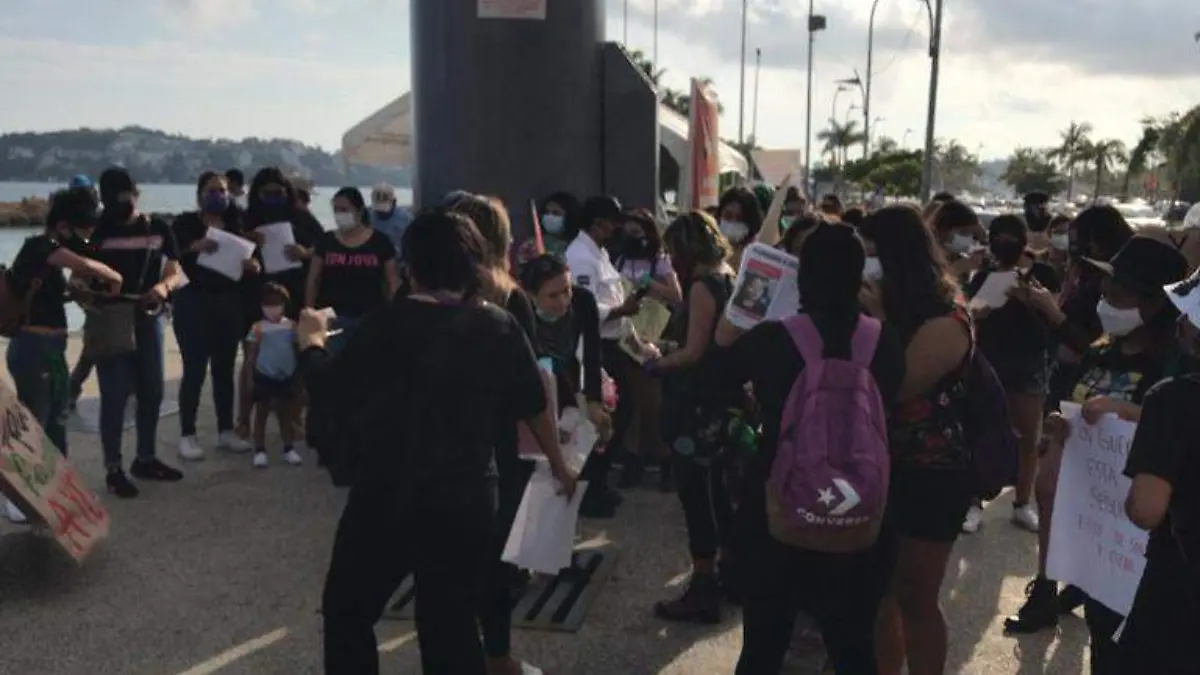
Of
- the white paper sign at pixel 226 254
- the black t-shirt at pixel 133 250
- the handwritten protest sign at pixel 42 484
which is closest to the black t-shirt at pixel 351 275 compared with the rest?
the white paper sign at pixel 226 254

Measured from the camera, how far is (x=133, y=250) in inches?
239

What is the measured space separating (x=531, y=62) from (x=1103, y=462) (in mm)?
4588

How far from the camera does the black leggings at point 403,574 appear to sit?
3.09 metres

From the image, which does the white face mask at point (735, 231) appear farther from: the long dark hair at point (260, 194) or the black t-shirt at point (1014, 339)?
the long dark hair at point (260, 194)

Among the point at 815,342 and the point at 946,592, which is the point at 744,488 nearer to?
the point at 815,342

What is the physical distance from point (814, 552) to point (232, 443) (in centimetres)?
531

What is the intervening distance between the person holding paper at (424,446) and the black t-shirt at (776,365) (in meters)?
0.63

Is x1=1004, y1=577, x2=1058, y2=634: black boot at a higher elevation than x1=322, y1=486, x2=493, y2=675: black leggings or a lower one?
lower

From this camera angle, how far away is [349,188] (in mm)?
6566

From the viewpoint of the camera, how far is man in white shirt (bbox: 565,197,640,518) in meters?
6.11

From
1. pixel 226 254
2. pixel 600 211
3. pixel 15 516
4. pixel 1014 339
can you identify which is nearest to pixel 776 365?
pixel 1014 339

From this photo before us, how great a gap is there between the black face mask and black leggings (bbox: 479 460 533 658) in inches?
111

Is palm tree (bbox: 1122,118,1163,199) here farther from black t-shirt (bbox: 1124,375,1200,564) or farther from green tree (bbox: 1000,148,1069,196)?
black t-shirt (bbox: 1124,375,1200,564)

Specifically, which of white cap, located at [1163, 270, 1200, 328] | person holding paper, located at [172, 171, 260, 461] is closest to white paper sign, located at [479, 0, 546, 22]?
person holding paper, located at [172, 171, 260, 461]
